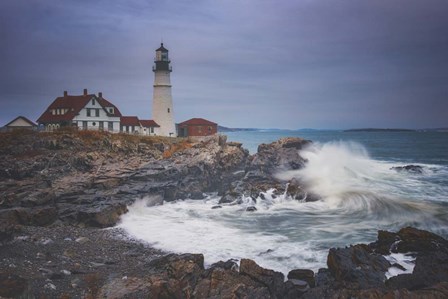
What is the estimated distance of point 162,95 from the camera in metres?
39.4

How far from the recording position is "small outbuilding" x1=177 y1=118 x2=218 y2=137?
43.7m

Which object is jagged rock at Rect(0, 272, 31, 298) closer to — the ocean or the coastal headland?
the coastal headland

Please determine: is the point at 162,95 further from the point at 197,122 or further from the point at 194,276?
the point at 194,276

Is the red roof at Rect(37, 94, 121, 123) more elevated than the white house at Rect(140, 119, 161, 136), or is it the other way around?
the red roof at Rect(37, 94, 121, 123)

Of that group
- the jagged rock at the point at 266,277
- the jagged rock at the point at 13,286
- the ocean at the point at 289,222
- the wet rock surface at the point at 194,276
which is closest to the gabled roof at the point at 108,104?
the ocean at the point at 289,222

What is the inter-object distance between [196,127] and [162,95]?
20.9 ft

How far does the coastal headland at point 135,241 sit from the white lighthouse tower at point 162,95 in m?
8.88

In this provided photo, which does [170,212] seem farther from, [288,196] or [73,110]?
[73,110]

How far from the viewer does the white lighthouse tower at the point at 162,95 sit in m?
39.2

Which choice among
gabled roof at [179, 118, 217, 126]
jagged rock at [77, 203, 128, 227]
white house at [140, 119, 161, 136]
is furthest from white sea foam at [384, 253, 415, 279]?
gabled roof at [179, 118, 217, 126]

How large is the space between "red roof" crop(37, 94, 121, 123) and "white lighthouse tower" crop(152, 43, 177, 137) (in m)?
4.24

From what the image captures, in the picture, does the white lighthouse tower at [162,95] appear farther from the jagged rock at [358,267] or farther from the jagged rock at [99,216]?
the jagged rock at [358,267]

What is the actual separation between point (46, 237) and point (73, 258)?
261cm

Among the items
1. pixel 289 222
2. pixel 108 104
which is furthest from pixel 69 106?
pixel 289 222
